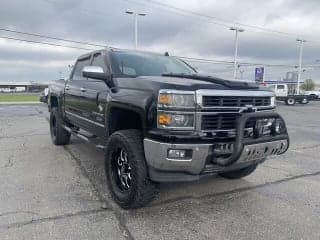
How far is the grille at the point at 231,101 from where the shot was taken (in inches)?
137

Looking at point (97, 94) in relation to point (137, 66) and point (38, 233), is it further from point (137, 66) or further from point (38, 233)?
point (38, 233)

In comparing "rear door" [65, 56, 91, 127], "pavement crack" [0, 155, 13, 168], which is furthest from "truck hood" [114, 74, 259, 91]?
"pavement crack" [0, 155, 13, 168]

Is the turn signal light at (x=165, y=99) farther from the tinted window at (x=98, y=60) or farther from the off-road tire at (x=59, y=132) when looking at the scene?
the off-road tire at (x=59, y=132)

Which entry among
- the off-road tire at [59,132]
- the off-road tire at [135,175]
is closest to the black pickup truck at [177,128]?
the off-road tire at [135,175]

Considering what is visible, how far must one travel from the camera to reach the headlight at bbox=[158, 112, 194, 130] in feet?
11.1

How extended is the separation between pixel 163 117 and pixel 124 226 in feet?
4.03

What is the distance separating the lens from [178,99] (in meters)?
3.38

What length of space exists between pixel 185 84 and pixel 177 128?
0.47 metres

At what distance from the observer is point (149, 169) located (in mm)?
3650

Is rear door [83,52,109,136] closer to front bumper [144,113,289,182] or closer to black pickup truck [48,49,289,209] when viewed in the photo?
black pickup truck [48,49,289,209]

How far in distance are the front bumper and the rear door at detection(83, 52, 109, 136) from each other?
135cm

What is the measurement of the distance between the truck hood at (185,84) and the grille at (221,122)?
311 mm

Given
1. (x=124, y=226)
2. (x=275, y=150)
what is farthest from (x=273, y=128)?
(x=124, y=226)

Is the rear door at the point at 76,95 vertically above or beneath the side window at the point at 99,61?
beneath
